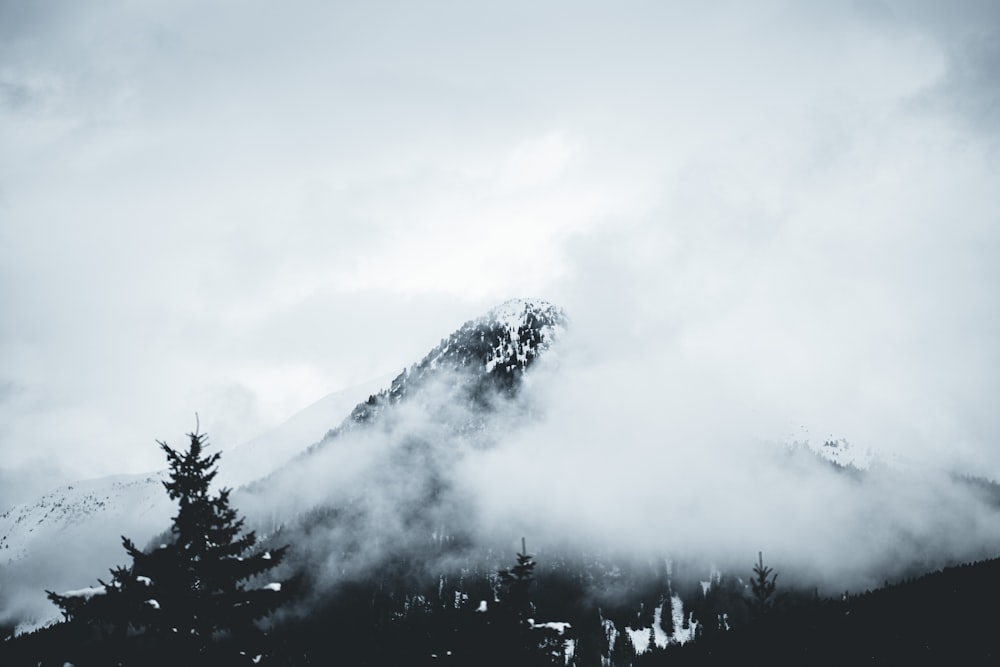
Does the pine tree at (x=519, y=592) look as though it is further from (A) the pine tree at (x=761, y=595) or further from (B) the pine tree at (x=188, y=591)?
(B) the pine tree at (x=188, y=591)

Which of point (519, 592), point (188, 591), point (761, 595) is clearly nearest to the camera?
point (188, 591)

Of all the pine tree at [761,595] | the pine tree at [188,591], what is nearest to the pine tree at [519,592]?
the pine tree at [761,595]

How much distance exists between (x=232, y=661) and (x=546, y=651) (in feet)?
41.0

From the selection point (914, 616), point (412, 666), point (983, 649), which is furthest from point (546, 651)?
point (412, 666)

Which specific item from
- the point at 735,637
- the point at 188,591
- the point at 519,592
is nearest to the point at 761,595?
the point at 519,592

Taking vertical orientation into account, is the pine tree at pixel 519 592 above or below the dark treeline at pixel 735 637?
above

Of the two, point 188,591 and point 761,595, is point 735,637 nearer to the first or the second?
point 761,595

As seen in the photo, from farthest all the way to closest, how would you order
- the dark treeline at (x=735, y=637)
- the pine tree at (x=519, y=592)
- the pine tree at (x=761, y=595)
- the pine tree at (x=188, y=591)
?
the pine tree at (x=761, y=595), the pine tree at (x=519, y=592), the dark treeline at (x=735, y=637), the pine tree at (x=188, y=591)

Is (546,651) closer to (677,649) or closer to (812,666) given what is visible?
(812,666)

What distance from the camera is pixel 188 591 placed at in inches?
490

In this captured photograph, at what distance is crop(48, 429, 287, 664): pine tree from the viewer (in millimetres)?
11500

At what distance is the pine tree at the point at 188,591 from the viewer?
11500mm

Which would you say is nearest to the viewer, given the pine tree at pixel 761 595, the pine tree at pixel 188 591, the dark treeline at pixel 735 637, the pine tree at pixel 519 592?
the pine tree at pixel 188 591

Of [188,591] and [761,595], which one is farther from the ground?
[188,591]
